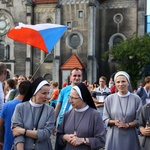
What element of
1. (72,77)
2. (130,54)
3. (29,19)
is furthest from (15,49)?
(72,77)

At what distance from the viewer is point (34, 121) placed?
5.50 m

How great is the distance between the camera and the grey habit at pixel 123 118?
682 cm

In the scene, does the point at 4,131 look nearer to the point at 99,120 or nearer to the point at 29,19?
the point at 99,120

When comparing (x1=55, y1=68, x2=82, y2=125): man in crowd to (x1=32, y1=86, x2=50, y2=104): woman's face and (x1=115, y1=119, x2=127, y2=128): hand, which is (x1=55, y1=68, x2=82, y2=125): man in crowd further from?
(x1=32, y1=86, x2=50, y2=104): woman's face

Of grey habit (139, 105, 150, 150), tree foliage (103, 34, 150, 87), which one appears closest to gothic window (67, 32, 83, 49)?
tree foliage (103, 34, 150, 87)

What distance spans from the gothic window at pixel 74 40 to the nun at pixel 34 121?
31657mm

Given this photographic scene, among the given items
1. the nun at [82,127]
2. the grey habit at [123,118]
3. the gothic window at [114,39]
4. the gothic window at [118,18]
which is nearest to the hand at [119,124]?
the grey habit at [123,118]

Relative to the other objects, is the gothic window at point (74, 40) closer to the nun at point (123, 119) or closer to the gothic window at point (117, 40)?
the gothic window at point (117, 40)

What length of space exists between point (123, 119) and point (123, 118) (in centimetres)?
2

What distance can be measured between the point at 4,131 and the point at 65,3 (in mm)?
31981

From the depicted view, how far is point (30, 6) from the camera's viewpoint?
1527 inches

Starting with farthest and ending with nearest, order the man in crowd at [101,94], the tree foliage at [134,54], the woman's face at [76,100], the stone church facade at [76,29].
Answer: the stone church facade at [76,29] → the tree foliage at [134,54] → the man in crowd at [101,94] → the woman's face at [76,100]

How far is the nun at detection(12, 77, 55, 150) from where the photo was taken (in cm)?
539

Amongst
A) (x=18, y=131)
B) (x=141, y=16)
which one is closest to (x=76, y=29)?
(x=141, y=16)
